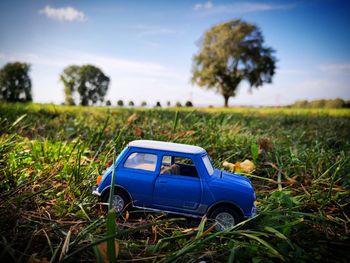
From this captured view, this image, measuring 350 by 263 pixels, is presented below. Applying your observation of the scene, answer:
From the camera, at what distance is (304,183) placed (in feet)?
11.5

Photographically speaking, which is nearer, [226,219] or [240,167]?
[226,219]

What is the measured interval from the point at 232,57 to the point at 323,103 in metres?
19.7

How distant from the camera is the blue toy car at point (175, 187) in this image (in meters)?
2.45

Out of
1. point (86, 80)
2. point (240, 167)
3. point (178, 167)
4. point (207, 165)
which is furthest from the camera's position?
point (86, 80)

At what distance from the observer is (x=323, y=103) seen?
28.0 metres

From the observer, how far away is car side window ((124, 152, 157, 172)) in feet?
9.04

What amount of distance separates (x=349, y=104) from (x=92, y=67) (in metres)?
60.6

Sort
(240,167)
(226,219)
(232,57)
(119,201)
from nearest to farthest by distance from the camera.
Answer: (226,219) < (119,201) < (240,167) < (232,57)

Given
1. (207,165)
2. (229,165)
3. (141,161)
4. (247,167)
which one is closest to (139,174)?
(141,161)

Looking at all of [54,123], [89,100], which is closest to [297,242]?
[54,123]

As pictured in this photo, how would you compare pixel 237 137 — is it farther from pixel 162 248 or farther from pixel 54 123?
pixel 54 123

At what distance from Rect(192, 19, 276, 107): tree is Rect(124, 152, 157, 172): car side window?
138 feet

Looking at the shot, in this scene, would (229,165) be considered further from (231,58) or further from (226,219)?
(231,58)

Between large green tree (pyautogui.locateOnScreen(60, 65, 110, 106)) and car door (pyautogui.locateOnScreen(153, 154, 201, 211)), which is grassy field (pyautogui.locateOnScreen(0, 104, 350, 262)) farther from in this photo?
large green tree (pyautogui.locateOnScreen(60, 65, 110, 106))
